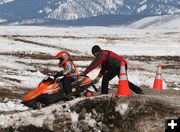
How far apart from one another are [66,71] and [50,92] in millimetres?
729

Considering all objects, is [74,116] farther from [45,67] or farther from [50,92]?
[45,67]

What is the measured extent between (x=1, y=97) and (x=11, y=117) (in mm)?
6664

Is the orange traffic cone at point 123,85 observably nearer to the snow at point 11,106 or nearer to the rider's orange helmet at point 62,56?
Answer: the rider's orange helmet at point 62,56

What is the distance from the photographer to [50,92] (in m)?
14.8

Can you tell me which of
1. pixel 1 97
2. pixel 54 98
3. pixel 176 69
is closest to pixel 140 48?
pixel 176 69

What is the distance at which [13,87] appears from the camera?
2431 centimetres

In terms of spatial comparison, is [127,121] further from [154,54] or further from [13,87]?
[154,54]

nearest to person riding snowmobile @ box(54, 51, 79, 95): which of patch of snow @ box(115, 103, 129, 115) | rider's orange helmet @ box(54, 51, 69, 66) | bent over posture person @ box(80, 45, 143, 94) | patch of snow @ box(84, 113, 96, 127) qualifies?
rider's orange helmet @ box(54, 51, 69, 66)

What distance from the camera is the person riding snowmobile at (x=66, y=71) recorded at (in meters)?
14.9

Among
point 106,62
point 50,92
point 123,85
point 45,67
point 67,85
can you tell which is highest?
point 106,62

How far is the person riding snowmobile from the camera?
587 inches

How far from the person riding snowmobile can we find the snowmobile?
134mm

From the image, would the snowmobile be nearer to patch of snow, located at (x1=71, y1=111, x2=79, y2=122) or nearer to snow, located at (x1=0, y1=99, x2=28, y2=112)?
patch of snow, located at (x1=71, y1=111, x2=79, y2=122)

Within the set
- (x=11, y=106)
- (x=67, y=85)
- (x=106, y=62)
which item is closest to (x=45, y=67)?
(x=11, y=106)
